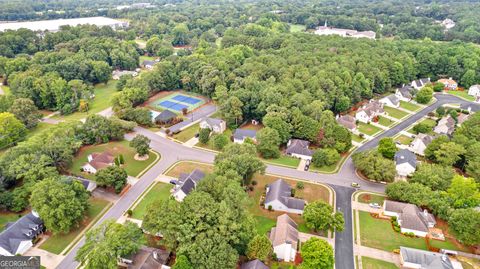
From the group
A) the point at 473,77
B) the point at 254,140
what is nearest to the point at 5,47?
the point at 254,140

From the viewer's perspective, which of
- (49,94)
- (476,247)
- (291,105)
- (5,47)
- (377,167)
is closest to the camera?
(476,247)

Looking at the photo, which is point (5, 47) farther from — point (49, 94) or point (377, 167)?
point (377, 167)

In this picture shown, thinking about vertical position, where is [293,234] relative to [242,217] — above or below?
below

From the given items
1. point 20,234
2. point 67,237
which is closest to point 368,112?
point 67,237

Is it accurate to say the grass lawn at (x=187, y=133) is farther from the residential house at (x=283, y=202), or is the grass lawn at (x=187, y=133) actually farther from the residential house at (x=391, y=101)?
the residential house at (x=391, y=101)

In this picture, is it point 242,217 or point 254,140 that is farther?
point 254,140

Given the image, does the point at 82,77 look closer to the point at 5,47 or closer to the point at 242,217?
the point at 5,47

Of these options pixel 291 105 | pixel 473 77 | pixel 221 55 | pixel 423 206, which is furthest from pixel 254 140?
pixel 473 77

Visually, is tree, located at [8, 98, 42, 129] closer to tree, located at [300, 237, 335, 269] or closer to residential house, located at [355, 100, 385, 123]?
tree, located at [300, 237, 335, 269]

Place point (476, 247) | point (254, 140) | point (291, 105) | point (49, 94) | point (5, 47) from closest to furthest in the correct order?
point (476, 247) < point (254, 140) < point (291, 105) < point (49, 94) < point (5, 47)
